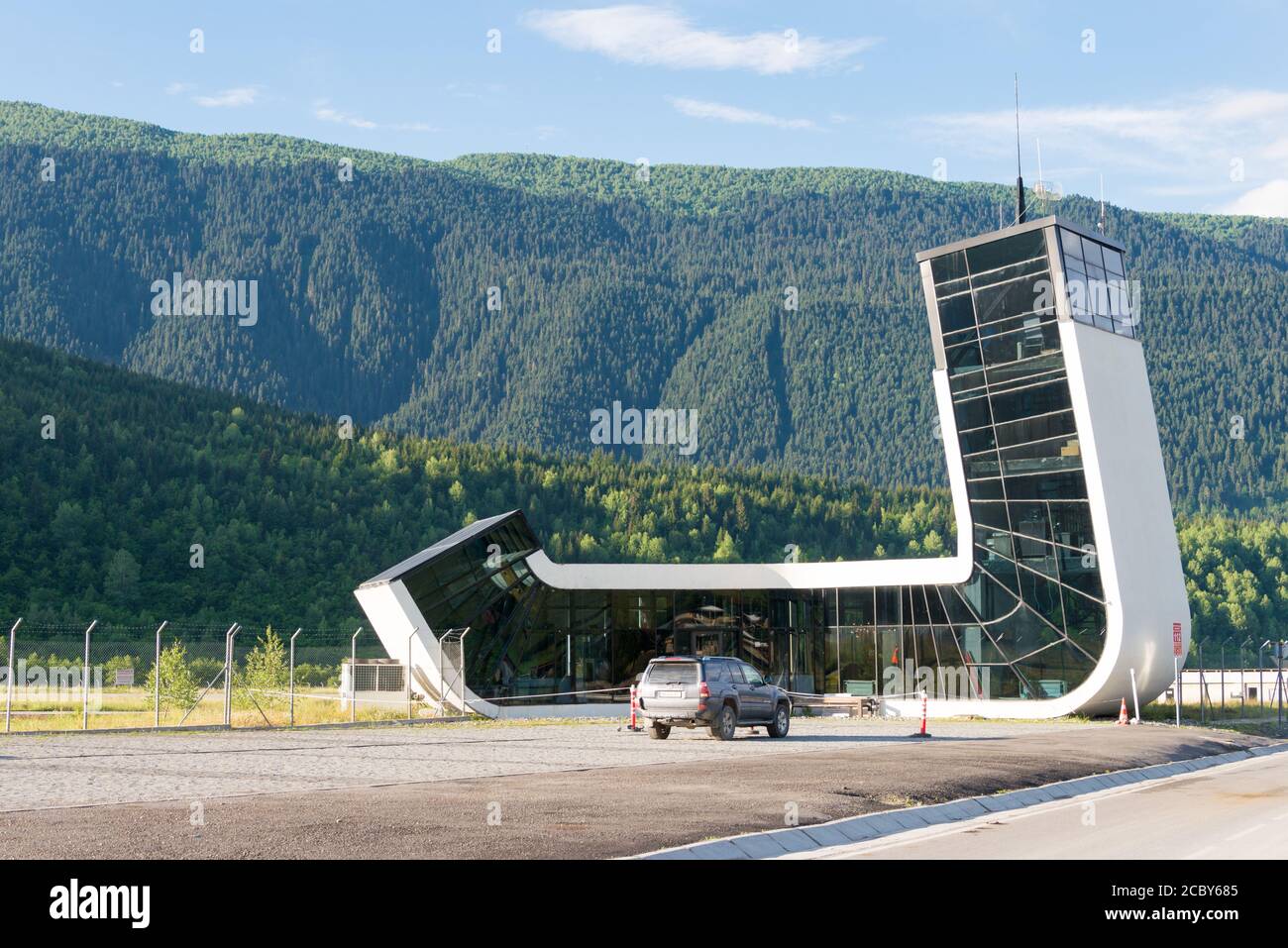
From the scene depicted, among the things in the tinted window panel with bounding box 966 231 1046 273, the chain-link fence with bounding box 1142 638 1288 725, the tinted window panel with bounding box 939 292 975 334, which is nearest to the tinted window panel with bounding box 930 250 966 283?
the tinted window panel with bounding box 966 231 1046 273

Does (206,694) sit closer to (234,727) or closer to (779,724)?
(234,727)

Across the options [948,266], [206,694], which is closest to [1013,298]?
[948,266]

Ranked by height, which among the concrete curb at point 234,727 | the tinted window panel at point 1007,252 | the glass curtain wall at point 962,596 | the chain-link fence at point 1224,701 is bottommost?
the chain-link fence at point 1224,701

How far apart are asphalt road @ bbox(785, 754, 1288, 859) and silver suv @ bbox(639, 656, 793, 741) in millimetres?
11921

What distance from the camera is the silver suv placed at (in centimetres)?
3212

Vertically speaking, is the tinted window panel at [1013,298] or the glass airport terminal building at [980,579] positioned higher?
the tinted window panel at [1013,298]

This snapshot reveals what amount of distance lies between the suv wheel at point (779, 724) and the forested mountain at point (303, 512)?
5914cm

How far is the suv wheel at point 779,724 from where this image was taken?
34625mm

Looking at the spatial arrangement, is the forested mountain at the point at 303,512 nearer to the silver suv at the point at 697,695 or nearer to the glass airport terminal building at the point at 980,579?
the glass airport terminal building at the point at 980,579

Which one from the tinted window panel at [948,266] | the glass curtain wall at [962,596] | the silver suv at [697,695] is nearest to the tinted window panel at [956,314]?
the glass curtain wall at [962,596]

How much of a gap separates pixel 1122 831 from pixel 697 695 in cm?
1682
